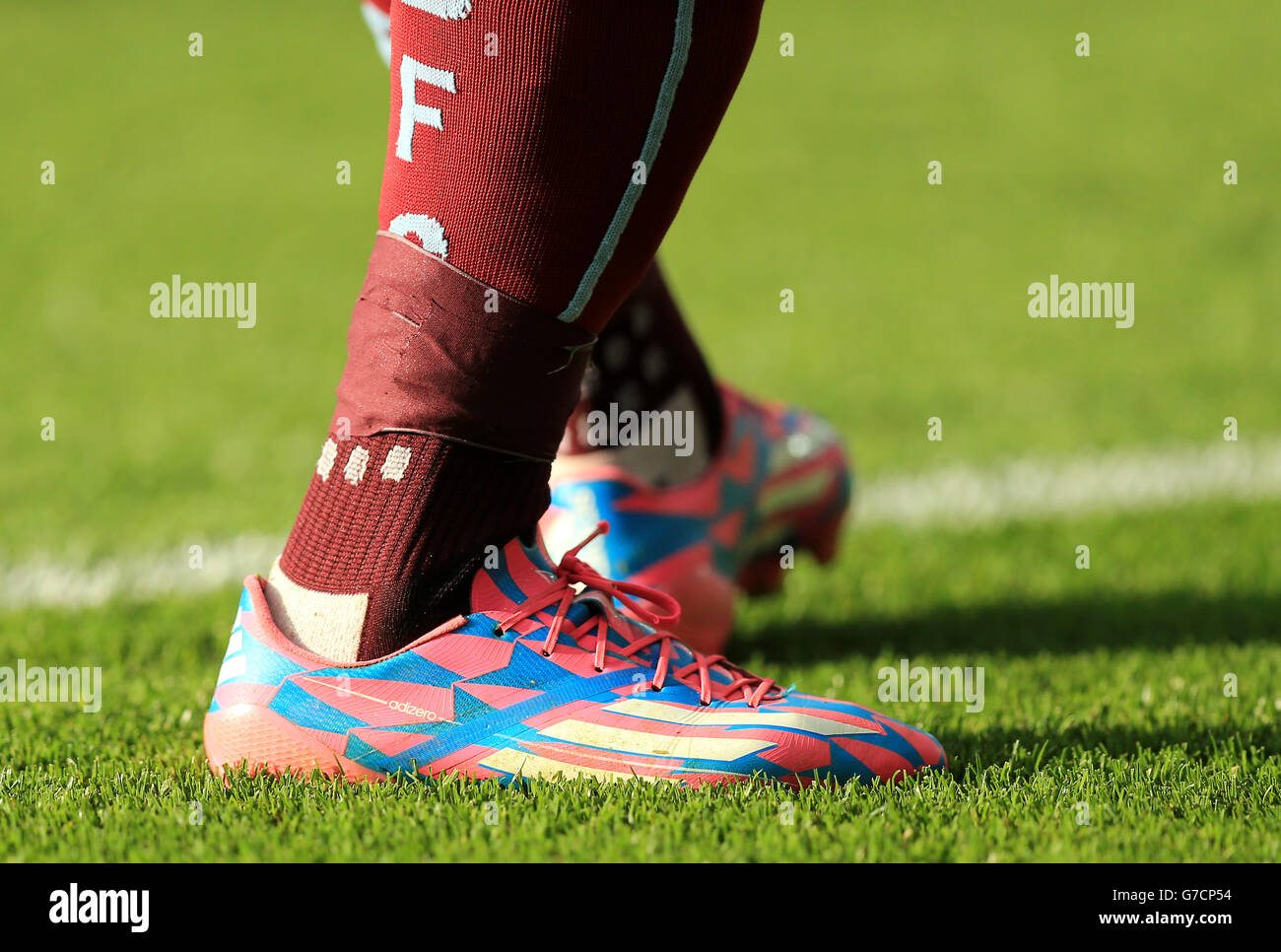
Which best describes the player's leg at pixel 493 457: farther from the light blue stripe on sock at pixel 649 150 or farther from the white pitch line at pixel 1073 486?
the white pitch line at pixel 1073 486

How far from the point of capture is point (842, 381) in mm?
4500

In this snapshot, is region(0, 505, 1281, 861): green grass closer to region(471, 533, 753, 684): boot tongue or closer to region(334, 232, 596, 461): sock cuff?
region(471, 533, 753, 684): boot tongue

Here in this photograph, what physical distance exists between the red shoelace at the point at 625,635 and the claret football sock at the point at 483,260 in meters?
0.09

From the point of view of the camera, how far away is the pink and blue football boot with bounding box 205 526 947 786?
151 cm

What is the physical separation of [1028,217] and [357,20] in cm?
787

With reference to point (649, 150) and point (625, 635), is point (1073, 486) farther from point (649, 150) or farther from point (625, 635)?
point (649, 150)

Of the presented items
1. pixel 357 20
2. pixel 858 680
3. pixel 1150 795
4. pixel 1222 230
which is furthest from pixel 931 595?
pixel 357 20

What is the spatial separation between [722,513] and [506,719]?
0.91m

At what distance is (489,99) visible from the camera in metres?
1.43

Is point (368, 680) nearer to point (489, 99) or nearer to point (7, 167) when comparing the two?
point (489, 99)

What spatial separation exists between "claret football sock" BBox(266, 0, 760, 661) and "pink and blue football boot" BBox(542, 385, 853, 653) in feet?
2.08

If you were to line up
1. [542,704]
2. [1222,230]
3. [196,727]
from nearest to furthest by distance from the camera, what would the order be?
[542,704] → [196,727] → [1222,230]
